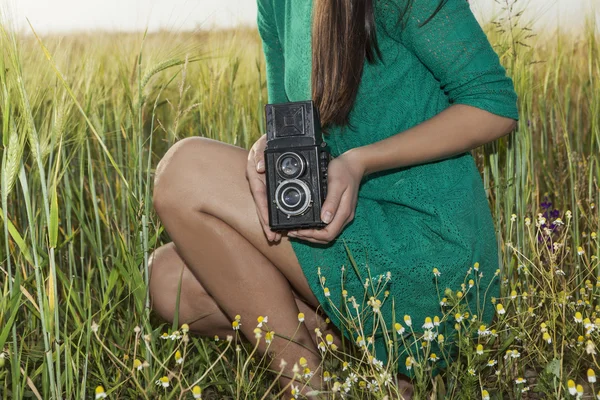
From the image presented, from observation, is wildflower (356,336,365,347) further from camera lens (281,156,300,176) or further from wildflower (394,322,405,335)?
camera lens (281,156,300,176)

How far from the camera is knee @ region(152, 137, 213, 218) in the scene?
1.28m

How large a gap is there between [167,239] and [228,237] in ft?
2.34

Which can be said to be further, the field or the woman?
the woman

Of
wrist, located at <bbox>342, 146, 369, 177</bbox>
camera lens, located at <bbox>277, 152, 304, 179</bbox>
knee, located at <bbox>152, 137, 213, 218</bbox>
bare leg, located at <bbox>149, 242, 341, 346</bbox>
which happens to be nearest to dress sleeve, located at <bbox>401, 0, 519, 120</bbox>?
wrist, located at <bbox>342, 146, 369, 177</bbox>

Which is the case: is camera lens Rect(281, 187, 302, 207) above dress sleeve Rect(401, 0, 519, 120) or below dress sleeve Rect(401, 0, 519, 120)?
below

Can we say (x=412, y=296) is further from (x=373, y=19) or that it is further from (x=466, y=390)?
(x=373, y=19)

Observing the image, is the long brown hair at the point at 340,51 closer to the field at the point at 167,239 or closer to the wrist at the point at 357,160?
the wrist at the point at 357,160

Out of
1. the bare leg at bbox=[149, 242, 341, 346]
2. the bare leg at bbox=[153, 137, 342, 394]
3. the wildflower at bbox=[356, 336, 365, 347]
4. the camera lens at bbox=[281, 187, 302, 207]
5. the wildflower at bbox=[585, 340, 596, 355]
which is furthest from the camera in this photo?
the bare leg at bbox=[149, 242, 341, 346]

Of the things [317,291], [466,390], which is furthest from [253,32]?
[466,390]

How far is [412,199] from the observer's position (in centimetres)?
132

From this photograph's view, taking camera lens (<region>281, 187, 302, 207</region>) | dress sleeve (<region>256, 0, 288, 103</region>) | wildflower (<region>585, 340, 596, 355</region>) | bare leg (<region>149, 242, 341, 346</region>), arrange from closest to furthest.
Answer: wildflower (<region>585, 340, 596, 355</region>)
camera lens (<region>281, 187, 302, 207</region>)
bare leg (<region>149, 242, 341, 346</region>)
dress sleeve (<region>256, 0, 288, 103</region>)

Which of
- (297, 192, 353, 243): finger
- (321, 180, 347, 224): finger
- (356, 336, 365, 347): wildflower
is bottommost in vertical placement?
(356, 336, 365, 347): wildflower

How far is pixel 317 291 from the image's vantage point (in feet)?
4.17

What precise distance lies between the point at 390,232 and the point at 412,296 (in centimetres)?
12
